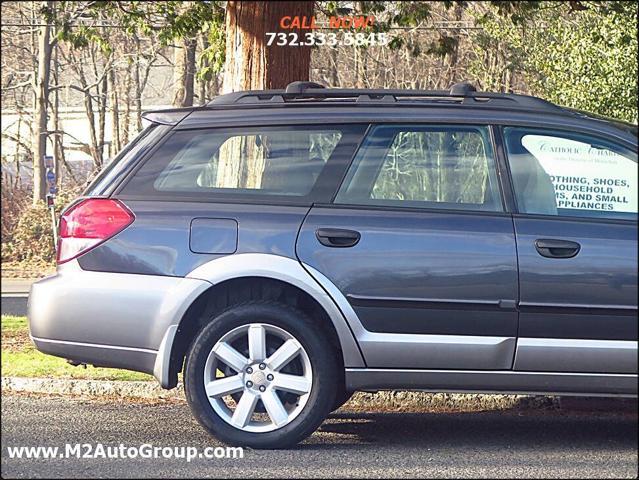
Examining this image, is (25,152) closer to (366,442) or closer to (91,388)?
(91,388)

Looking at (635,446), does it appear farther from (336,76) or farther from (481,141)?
(336,76)

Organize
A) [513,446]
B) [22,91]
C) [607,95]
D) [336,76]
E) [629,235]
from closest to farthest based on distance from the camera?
[629,235] → [513,446] → [607,95] → [336,76] → [22,91]

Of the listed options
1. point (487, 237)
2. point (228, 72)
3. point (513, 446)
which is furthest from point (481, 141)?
point (228, 72)

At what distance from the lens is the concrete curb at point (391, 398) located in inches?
283

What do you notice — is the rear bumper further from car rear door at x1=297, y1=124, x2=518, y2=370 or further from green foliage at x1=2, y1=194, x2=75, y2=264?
green foliage at x1=2, y1=194, x2=75, y2=264

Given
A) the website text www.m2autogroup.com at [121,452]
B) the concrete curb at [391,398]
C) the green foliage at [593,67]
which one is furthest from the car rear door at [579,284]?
the green foliage at [593,67]

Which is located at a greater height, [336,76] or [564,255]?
[564,255]

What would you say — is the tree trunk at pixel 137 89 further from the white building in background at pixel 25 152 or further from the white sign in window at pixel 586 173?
the white sign in window at pixel 586 173

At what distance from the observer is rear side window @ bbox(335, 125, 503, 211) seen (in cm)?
588

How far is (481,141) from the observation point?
6.00m

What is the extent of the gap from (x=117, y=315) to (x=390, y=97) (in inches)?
73.9

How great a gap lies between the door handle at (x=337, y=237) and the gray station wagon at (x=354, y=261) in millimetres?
11

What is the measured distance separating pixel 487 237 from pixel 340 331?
0.88m

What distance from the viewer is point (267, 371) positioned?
582 centimetres
